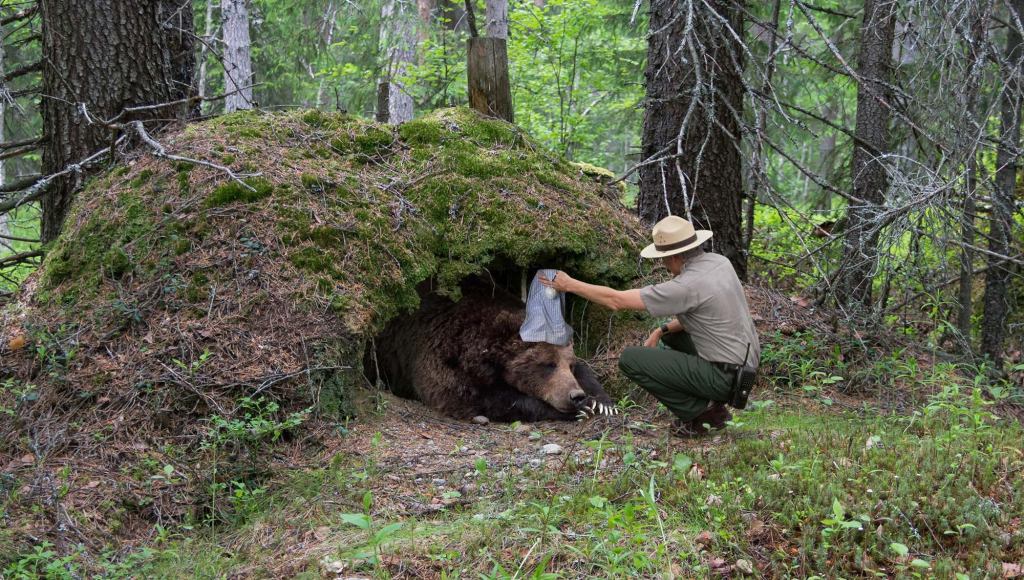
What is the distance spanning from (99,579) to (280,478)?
122 cm

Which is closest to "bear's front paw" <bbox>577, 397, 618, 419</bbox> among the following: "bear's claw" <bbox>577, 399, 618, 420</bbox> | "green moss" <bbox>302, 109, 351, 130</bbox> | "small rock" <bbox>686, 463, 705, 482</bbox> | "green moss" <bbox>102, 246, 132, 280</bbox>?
"bear's claw" <bbox>577, 399, 618, 420</bbox>

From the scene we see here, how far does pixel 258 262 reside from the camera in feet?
19.2

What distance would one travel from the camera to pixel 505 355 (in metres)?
7.13

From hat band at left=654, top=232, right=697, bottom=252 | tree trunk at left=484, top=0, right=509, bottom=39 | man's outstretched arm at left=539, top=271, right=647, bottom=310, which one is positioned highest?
tree trunk at left=484, top=0, right=509, bottom=39

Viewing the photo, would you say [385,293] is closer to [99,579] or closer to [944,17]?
[99,579]

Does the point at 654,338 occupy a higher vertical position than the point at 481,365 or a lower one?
higher

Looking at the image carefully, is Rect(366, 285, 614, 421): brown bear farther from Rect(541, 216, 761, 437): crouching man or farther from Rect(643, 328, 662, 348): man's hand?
Rect(541, 216, 761, 437): crouching man

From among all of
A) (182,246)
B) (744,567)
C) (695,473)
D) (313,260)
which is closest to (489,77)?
(313,260)

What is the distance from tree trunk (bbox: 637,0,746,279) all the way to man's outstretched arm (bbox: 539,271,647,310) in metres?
2.26

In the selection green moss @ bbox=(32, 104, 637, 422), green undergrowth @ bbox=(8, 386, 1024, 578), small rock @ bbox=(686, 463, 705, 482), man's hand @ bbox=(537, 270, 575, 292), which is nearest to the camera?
green undergrowth @ bbox=(8, 386, 1024, 578)

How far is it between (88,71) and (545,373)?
494cm

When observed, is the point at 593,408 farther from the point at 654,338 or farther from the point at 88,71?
the point at 88,71

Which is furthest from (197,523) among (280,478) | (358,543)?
(358,543)

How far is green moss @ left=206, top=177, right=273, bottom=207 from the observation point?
6.18 metres
